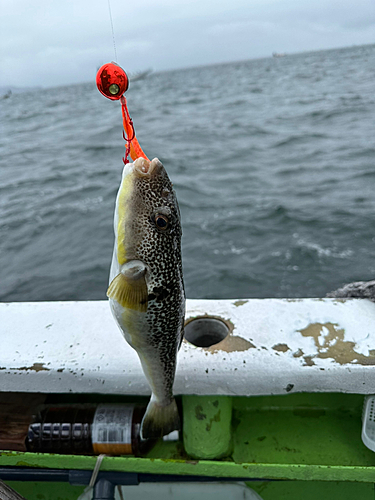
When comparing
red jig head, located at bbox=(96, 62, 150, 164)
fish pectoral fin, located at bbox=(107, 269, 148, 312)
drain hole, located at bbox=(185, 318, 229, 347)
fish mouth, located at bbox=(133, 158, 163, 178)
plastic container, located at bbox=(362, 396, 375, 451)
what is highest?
red jig head, located at bbox=(96, 62, 150, 164)

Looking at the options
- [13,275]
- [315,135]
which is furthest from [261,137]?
[13,275]

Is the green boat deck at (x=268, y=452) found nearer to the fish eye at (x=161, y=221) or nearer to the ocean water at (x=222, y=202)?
the fish eye at (x=161, y=221)

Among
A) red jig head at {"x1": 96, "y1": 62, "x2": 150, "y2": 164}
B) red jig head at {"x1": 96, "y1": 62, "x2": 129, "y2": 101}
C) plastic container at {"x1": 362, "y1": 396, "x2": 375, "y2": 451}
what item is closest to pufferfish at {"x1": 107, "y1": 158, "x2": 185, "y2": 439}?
red jig head at {"x1": 96, "y1": 62, "x2": 150, "y2": 164}

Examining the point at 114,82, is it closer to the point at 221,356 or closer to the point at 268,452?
the point at 221,356

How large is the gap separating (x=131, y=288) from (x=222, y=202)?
30.0 feet

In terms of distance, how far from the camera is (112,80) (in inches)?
67.2

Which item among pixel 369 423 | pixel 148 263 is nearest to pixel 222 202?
pixel 369 423

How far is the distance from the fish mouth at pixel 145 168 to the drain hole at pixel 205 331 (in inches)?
44.9

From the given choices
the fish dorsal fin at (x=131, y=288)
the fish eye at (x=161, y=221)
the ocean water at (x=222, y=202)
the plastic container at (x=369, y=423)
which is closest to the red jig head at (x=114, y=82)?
the fish eye at (x=161, y=221)

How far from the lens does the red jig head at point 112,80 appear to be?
1.70 meters

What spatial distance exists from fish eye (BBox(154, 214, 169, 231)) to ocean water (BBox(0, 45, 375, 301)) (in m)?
5.28

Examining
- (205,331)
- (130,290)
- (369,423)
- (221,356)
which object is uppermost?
(130,290)

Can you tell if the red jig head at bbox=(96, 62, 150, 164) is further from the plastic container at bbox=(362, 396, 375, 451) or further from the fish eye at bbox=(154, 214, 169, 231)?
the plastic container at bbox=(362, 396, 375, 451)

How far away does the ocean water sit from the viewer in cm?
735
